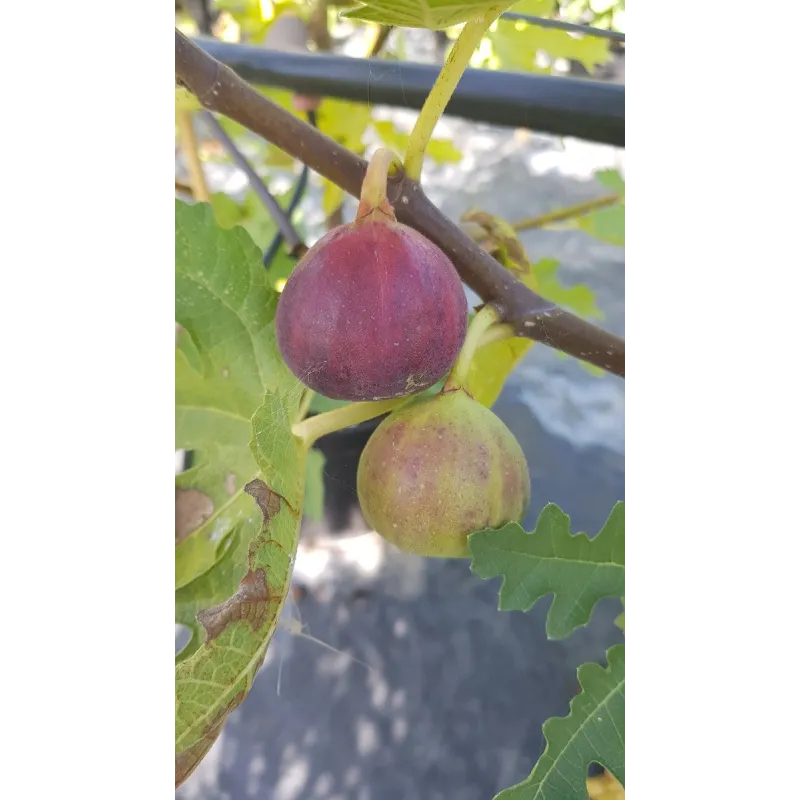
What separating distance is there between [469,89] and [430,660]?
20.4 inches

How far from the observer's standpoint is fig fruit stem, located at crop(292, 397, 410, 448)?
58cm

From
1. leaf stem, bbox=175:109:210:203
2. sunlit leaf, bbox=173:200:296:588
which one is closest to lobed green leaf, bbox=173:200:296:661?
sunlit leaf, bbox=173:200:296:588

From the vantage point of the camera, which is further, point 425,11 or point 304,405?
point 304,405

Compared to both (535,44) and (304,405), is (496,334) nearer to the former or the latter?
(304,405)

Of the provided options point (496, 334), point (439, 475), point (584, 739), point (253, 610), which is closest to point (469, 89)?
point (496, 334)

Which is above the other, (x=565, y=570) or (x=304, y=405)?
(x=304, y=405)

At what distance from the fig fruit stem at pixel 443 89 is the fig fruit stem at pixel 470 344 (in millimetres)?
120

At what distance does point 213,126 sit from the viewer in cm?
82

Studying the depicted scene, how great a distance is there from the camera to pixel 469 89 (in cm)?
62
